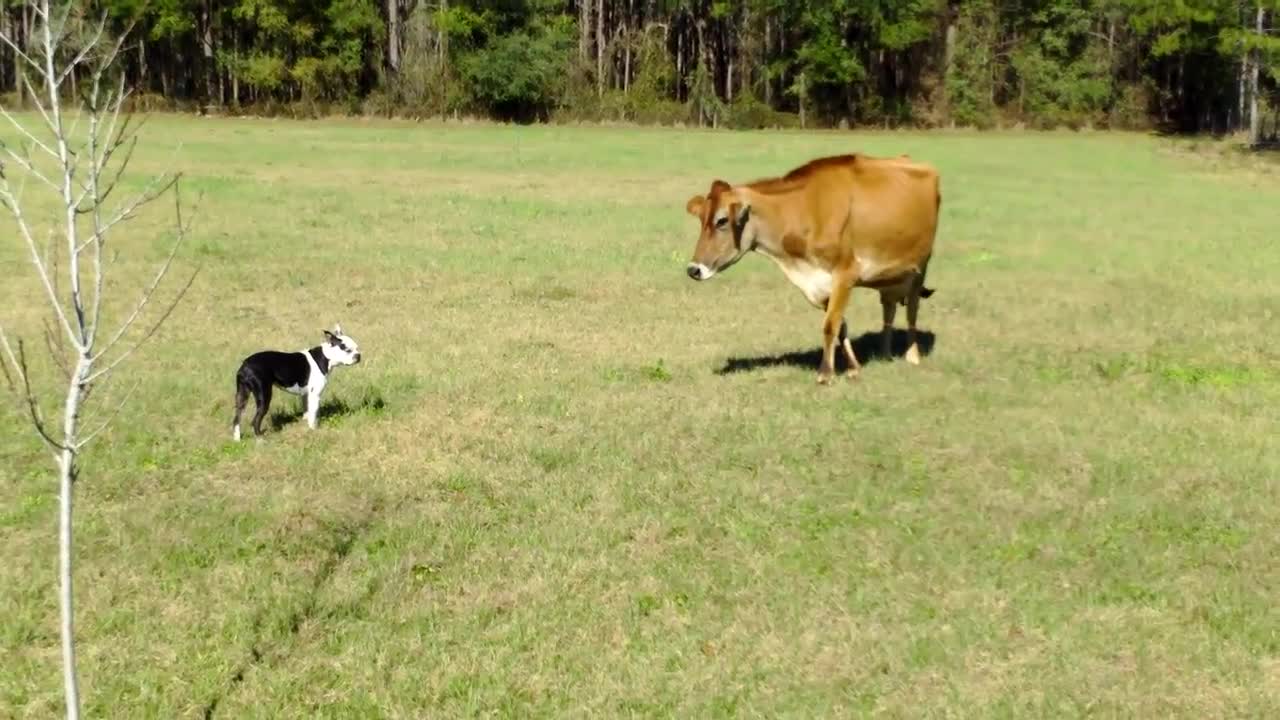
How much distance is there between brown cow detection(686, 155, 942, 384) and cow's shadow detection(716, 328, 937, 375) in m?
0.57

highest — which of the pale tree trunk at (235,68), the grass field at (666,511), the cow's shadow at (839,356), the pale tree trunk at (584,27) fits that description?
the pale tree trunk at (584,27)

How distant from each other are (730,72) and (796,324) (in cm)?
5957

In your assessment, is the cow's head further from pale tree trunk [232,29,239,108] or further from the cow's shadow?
pale tree trunk [232,29,239,108]

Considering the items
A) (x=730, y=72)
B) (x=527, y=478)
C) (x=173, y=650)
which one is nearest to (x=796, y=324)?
(x=527, y=478)

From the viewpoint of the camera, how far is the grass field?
233 inches

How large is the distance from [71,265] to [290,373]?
5.32 m

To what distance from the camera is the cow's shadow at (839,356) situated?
40.8 ft

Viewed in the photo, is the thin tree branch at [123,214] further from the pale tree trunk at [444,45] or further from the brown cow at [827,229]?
the pale tree trunk at [444,45]

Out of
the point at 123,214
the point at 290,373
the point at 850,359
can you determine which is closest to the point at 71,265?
the point at 123,214

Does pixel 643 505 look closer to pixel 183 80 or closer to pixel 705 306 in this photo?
pixel 705 306

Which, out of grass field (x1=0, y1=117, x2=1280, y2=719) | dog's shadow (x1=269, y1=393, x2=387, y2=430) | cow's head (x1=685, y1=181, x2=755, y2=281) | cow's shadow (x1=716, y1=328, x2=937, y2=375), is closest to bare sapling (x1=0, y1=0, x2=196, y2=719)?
grass field (x1=0, y1=117, x2=1280, y2=719)

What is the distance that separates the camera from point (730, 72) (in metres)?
71.8

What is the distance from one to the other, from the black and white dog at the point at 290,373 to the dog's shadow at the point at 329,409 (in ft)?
1.22

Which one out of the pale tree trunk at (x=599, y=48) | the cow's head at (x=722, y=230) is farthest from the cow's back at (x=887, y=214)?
the pale tree trunk at (x=599, y=48)
